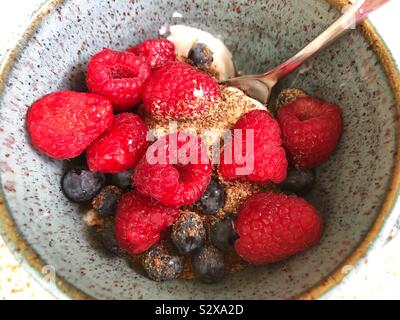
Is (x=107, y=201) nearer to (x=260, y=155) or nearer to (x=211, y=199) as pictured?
(x=211, y=199)

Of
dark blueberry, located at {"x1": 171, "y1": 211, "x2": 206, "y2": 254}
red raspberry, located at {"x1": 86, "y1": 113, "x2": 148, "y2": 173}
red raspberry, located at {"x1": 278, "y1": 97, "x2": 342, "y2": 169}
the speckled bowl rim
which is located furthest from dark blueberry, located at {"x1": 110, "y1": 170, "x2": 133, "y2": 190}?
red raspberry, located at {"x1": 278, "y1": 97, "x2": 342, "y2": 169}

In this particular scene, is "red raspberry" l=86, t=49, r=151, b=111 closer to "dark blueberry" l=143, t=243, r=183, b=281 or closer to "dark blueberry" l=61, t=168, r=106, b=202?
"dark blueberry" l=61, t=168, r=106, b=202

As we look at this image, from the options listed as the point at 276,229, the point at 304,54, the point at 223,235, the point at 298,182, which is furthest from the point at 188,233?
the point at 304,54

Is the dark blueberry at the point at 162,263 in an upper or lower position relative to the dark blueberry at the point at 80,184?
lower

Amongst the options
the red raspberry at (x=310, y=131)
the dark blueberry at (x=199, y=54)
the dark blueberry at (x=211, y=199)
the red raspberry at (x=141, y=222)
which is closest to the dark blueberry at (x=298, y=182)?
the red raspberry at (x=310, y=131)

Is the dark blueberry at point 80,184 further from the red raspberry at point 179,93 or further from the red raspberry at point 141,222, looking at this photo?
the red raspberry at point 179,93
